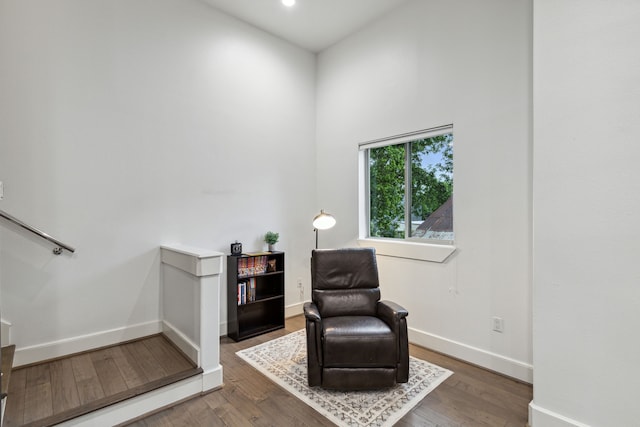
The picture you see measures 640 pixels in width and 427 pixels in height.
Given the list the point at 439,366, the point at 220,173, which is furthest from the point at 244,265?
the point at 439,366

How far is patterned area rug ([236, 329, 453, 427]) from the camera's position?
81.0 inches

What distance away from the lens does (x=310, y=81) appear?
14.2 feet

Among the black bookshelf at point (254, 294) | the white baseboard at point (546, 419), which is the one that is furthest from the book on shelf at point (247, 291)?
the white baseboard at point (546, 419)

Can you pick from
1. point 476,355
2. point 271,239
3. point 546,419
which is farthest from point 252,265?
point 546,419

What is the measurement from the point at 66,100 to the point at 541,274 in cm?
379

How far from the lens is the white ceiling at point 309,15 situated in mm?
3312

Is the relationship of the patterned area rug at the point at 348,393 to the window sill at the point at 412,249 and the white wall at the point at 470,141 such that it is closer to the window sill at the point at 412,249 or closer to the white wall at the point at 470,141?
the white wall at the point at 470,141

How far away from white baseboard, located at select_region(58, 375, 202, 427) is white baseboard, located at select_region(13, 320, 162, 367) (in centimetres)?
100

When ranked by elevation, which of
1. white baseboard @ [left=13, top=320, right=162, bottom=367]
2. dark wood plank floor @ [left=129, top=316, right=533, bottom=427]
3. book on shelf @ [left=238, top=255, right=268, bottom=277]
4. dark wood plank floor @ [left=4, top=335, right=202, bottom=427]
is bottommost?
dark wood plank floor @ [left=129, top=316, right=533, bottom=427]

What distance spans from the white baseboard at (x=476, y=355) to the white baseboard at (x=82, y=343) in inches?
103

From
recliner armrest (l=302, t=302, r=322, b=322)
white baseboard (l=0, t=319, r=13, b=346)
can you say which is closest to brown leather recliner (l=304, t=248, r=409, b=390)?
recliner armrest (l=302, t=302, r=322, b=322)

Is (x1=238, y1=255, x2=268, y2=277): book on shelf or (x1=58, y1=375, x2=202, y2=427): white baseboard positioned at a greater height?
(x1=238, y1=255, x2=268, y2=277): book on shelf

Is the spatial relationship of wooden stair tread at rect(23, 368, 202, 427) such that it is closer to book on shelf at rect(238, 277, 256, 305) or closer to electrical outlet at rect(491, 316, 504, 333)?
book on shelf at rect(238, 277, 256, 305)

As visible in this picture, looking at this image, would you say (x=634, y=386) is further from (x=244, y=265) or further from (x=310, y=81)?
(x=310, y=81)
